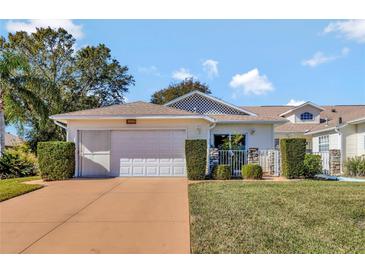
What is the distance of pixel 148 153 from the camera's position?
13844 millimetres

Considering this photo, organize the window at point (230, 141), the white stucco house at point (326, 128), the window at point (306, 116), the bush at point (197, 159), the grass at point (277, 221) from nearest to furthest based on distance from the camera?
the grass at point (277, 221) → the bush at point (197, 159) → the window at point (230, 141) → the white stucco house at point (326, 128) → the window at point (306, 116)

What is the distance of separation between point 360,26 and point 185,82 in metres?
28.1

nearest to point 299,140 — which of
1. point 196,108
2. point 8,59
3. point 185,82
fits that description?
point 196,108

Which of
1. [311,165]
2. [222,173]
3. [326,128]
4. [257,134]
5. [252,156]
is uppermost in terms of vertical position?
[326,128]

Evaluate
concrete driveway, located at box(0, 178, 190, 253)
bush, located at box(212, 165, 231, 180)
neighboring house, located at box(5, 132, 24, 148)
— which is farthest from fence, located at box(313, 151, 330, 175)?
neighboring house, located at box(5, 132, 24, 148)

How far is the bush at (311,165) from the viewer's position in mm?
13383

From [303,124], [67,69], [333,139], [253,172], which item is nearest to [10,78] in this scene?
[67,69]

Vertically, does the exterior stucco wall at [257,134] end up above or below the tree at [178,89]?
below

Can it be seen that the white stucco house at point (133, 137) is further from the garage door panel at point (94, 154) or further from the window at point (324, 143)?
the window at point (324, 143)

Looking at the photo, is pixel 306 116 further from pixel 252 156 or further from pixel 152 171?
pixel 152 171

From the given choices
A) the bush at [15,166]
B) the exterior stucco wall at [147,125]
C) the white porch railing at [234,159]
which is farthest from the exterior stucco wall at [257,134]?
the bush at [15,166]

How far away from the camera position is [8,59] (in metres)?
15.0

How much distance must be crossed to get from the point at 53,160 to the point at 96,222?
7.46m

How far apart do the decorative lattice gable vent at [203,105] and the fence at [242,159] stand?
162 inches
